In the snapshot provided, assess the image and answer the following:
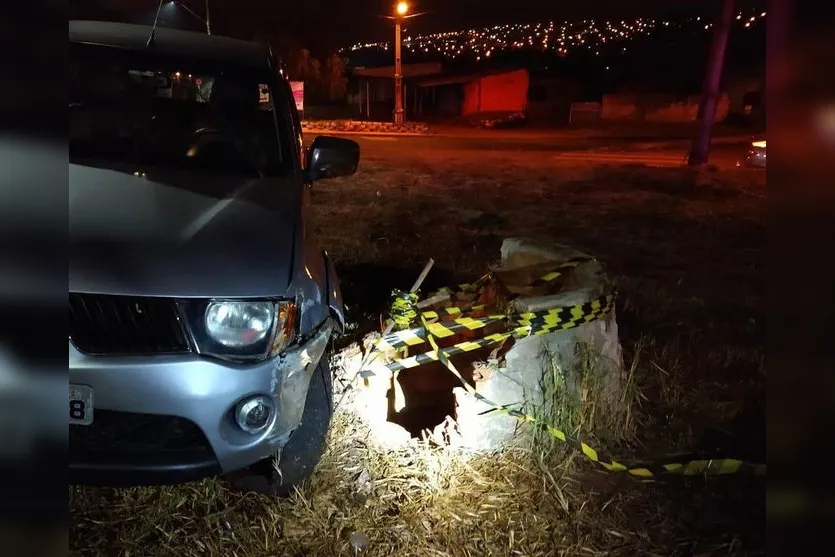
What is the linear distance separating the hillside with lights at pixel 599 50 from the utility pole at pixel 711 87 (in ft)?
71.0

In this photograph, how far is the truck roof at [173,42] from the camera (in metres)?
3.82

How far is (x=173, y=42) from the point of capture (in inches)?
156

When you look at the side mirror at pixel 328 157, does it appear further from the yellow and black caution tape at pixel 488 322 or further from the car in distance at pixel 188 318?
the yellow and black caution tape at pixel 488 322

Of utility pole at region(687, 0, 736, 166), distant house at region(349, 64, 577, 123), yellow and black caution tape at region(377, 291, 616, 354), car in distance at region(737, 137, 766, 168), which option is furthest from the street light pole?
yellow and black caution tape at region(377, 291, 616, 354)

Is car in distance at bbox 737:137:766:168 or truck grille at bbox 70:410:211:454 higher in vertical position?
car in distance at bbox 737:137:766:168

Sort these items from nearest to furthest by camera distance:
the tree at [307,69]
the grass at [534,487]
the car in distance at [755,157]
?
the grass at [534,487]
the car in distance at [755,157]
the tree at [307,69]

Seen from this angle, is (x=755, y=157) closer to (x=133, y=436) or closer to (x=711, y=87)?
(x=711, y=87)

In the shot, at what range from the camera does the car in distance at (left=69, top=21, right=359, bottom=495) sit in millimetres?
2449

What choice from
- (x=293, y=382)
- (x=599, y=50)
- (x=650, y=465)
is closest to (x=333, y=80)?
(x=599, y=50)

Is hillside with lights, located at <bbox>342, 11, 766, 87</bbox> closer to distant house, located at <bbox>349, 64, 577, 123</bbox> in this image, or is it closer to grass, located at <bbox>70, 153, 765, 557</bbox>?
distant house, located at <bbox>349, 64, 577, 123</bbox>

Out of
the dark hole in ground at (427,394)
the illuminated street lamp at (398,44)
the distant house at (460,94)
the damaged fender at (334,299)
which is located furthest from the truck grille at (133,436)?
the distant house at (460,94)

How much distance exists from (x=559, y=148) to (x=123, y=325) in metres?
20.4

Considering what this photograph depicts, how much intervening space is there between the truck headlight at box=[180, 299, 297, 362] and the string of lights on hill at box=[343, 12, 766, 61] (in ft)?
142

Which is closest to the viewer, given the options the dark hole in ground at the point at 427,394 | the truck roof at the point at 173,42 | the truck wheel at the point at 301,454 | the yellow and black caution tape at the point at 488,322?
the truck wheel at the point at 301,454
